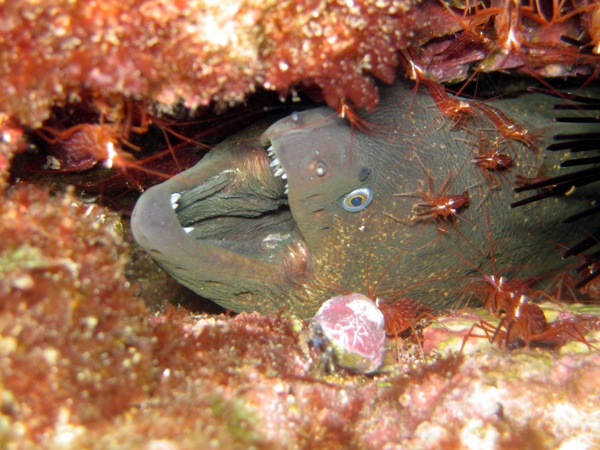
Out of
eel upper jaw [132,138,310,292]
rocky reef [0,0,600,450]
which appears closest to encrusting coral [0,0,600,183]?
rocky reef [0,0,600,450]

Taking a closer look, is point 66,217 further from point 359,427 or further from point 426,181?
point 426,181

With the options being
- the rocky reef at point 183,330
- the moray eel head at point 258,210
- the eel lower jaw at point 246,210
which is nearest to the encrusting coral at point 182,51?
the rocky reef at point 183,330

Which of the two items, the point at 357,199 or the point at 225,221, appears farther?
the point at 225,221

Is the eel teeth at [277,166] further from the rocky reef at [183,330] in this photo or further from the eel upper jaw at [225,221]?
the rocky reef at [183,330]

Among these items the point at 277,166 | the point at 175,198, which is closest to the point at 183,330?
the point at 175,198

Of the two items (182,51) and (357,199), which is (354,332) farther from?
(182,51)

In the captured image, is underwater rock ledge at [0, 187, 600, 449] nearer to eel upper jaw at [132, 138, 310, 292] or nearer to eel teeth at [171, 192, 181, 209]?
eel upper jaw at [132, 138, 310, 292]

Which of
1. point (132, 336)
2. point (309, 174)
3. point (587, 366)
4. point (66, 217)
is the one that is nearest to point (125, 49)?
point (66, 217)
